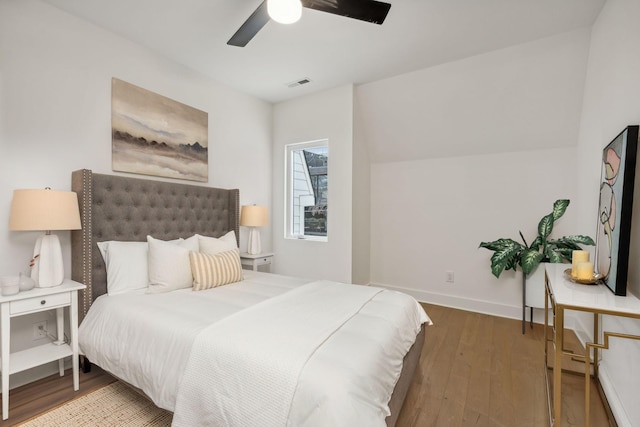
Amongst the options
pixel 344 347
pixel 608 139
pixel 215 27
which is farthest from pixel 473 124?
pixel 344 347

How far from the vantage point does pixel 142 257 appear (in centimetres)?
233

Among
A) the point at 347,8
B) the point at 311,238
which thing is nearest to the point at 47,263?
the point at 347,8

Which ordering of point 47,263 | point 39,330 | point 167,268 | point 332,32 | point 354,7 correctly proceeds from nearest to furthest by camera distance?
point 354,7, point 47,263, point 39,330, point 167,268, point 332,32

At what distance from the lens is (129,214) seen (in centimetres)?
249

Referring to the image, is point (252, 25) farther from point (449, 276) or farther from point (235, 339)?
point (449, 276)

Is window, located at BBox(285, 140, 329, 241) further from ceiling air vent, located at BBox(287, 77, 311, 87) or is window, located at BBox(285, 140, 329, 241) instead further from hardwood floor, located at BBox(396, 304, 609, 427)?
hardwood floor, located at BBox(396, 304, 609, 427)

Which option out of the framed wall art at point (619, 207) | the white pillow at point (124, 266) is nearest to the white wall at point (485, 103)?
the framed wall art at point (619, 207)

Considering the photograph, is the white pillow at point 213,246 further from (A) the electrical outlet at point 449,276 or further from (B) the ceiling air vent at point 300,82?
(A) the electrical outlet at point 449,276

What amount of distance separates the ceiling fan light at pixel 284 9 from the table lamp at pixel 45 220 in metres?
1.80

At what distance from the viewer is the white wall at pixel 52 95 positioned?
196 centimetres

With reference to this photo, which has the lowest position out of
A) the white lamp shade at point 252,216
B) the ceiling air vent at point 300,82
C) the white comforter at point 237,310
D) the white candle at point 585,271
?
the white comforter at point 237,310

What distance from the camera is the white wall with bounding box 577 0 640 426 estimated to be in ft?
4.92

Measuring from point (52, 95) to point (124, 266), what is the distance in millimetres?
1403

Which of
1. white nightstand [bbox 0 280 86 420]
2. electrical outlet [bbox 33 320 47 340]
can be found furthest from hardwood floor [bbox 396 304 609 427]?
electrical outlet [bbox 33 320 47 340]
